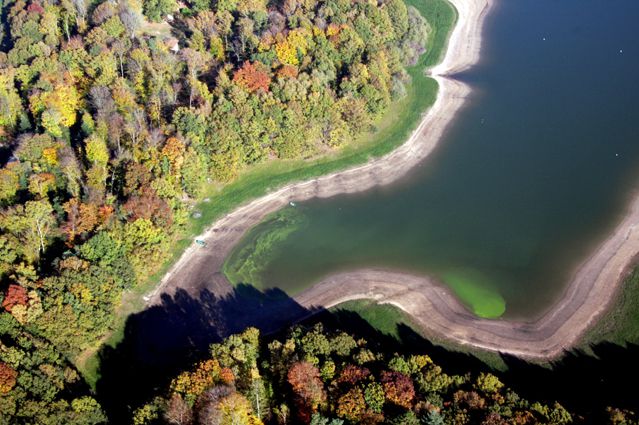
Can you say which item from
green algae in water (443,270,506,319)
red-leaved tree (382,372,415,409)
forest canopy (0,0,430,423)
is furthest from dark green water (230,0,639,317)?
red-leaved tree (382,372,415,409)

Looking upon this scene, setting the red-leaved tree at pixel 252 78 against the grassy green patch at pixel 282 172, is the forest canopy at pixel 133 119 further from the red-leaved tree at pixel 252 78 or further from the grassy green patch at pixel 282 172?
the grassy green patch at pixel 282 172

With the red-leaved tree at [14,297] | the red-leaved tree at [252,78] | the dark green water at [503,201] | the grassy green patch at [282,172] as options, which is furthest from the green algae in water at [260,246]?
the red-leaved tree at [14,297]

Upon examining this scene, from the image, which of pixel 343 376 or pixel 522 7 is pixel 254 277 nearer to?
pixel 343 376

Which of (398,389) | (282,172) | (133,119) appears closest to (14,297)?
(133,119)

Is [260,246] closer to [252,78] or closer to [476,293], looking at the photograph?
[252,78]

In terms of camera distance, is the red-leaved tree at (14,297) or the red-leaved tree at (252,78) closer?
the red-leaved tree at (14,297)

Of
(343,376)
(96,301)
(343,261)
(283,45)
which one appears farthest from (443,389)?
(283,45)

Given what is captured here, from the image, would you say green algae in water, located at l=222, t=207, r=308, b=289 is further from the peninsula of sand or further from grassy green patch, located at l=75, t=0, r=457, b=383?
grassy green patch, located at l=75, t=0, r=457, b=383

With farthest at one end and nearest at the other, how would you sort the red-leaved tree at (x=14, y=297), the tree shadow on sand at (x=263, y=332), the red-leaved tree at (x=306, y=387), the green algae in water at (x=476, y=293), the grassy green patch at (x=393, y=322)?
1. the green algae in water at (x=476, y=293)
2. the grassy green patch at (x=393, y=322)
3. the tree shadow on sand at (x=263, y=332)
4. the red-leaved tree at (x=14, y=297)
5. the red-leaved tree at (x=306, y=387)
